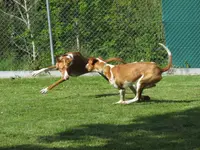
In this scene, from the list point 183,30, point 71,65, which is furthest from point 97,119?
point 183,30

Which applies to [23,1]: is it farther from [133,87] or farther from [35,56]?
[133,87]

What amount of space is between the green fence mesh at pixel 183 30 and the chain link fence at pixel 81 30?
7.8 inches

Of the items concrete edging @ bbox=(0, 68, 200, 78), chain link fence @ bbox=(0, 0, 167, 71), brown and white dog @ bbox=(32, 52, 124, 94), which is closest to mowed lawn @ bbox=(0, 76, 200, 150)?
brown and white dog @ bbox=(32, 52, 124, 94)

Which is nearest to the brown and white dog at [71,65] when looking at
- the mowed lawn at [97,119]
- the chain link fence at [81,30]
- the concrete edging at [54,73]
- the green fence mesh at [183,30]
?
the mowed lawn at [97,119]

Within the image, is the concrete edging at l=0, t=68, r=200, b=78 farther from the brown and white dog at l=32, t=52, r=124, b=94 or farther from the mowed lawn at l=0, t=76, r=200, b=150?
the brown and white dog at l=32, t=52, r=124, b=94

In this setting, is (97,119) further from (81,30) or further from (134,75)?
(81,30)

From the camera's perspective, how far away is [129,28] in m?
13.4

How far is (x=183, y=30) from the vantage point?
13.3m

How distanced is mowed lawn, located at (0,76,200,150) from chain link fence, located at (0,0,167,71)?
91.5 inches

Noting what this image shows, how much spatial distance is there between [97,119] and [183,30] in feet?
20.8

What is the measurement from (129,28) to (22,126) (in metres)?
6.72

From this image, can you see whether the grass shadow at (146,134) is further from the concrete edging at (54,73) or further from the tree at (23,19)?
the tree at (23,19)

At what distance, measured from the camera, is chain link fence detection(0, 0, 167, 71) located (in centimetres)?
1330

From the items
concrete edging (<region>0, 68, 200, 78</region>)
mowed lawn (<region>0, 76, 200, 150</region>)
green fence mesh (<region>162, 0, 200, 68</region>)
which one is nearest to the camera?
mowed lawn (<region>0, 76, 200, 150</region>)
